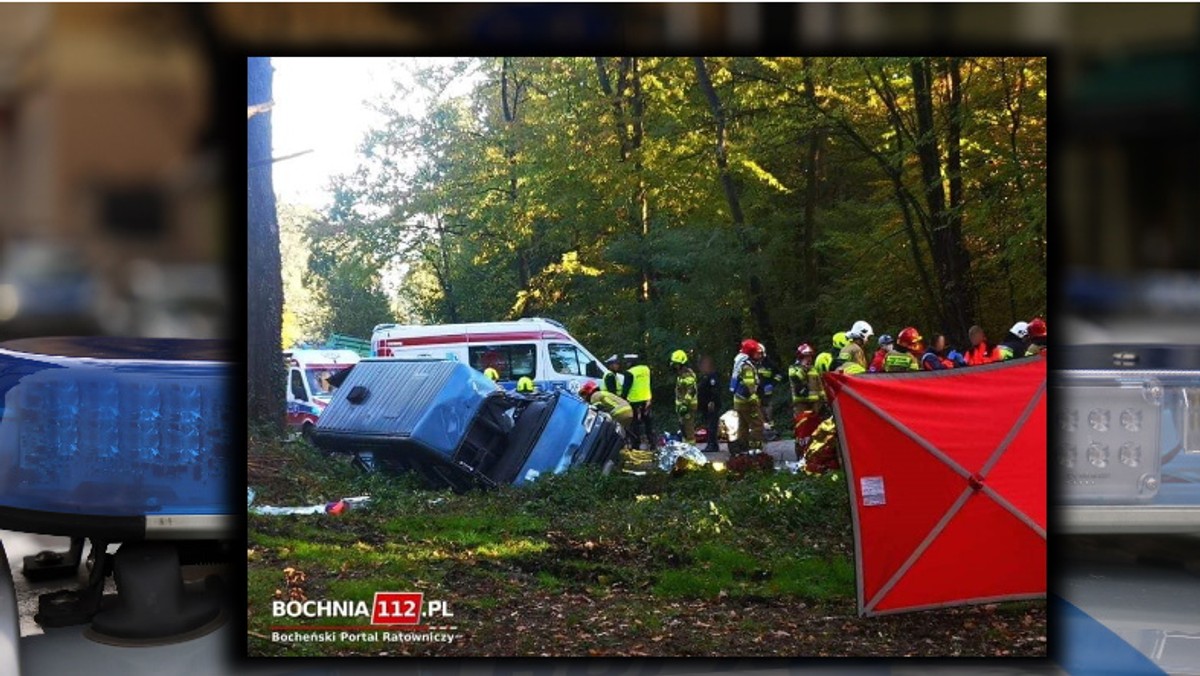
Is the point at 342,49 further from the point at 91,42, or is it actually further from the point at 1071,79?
the point at 1071,79

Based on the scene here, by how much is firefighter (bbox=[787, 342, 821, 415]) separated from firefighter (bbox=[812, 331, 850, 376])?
0.06 ft

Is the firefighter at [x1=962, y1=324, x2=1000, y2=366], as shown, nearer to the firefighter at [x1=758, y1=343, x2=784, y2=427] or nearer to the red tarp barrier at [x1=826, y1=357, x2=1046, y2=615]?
the red tarp barrier at [x1=826, y1=357, x2=1046, y2=615]

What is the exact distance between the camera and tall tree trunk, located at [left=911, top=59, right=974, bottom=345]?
132 inches

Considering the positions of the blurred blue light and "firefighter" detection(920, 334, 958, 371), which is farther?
the blurred blue light

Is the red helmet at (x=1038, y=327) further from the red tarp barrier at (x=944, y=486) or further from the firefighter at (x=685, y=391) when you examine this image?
the firefighter at (x=685, y=391)

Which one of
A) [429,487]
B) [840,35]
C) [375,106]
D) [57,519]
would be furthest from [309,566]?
[840,35]

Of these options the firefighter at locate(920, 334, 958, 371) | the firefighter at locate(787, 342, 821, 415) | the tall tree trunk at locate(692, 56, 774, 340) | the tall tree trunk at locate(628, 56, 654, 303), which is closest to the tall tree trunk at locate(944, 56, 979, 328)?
the firefighter at locate(920, 334, 958, 371)

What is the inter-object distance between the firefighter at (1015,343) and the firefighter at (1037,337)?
18 millimetres

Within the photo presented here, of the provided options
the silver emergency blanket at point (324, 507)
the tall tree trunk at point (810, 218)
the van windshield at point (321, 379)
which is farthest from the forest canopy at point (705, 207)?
the silver emergency blanket at point (324, 507)

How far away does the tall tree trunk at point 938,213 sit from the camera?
3355 mm

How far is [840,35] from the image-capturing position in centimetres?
354

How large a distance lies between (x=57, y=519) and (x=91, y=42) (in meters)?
2.35

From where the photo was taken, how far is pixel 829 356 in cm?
340

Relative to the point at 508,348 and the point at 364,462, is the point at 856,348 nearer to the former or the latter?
the point at 508,348
